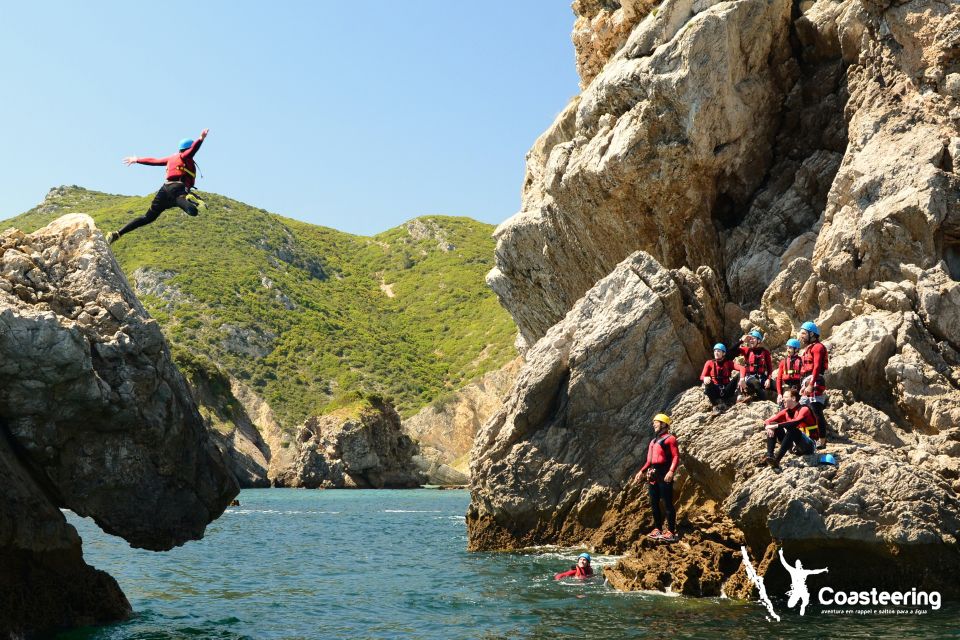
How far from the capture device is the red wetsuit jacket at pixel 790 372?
1936 cm

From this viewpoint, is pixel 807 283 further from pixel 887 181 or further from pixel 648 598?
pixel 648 598

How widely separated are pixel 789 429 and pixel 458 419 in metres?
80.1

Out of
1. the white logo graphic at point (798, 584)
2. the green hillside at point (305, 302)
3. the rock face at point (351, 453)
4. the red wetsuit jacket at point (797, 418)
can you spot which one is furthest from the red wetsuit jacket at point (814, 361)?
the green hillside at point (305, 302)

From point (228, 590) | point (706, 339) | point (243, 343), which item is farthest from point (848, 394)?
point (243, 343)

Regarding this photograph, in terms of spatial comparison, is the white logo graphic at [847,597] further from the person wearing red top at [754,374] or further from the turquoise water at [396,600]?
the person wearing red top at [754,374]

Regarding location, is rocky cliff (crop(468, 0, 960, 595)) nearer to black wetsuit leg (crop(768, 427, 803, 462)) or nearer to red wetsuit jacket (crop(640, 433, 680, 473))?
black wetsuit leg (crop(768, 427, 803, 462))

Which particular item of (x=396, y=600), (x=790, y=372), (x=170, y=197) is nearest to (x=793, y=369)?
(x=790, y=372)

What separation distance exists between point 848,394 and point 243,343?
103546 millimetres

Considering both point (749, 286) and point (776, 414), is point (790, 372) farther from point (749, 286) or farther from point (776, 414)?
point (749, 286)

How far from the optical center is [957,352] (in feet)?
69.5

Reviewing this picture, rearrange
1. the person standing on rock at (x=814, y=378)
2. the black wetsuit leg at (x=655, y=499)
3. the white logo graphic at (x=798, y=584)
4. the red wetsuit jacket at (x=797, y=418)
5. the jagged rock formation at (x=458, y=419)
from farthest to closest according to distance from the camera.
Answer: the jagged rock formation at (x=458, y=419) < the black wetsuit leg at (x=655, y=499) < the person standing on rock at (x=814, y=378) < the red wetsuit jacket at (x=797, y=418) < the white logo graphic at (x=798, y=584)

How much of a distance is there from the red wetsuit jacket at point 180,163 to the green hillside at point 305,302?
2616 inches

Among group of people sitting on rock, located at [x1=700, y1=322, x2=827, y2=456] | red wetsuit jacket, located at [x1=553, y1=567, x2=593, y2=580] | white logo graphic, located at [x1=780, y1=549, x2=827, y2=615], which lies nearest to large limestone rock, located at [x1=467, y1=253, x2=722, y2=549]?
group of people sitting on rock, located at [x1=700, y1=322, x2=827, y2=456]

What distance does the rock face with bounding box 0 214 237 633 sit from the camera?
13.8m
